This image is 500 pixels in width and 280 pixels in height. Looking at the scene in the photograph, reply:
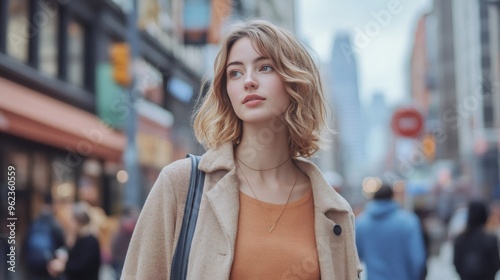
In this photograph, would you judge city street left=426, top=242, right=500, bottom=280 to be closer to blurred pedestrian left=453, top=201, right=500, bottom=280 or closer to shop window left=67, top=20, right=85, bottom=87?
blurred pedestrian left=453, top=201, right=500, bottom=280

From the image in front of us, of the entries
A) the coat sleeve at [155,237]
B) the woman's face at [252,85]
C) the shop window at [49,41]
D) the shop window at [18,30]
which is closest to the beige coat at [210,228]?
the coat sleeve at [155,237]

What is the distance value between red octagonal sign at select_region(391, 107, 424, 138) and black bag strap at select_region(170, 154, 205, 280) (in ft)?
32.9

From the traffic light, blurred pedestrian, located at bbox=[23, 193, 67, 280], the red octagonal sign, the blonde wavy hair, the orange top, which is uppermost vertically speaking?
the traffic light

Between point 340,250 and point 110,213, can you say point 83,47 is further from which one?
point 340,250

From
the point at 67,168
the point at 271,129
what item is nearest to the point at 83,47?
the point at 67,168

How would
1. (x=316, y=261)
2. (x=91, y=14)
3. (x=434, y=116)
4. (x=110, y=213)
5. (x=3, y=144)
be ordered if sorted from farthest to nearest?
(x=434, y=116) → (x=110, y=213) → (x=91, y=14) → (x=3, y=144) → (x=316, y=261)

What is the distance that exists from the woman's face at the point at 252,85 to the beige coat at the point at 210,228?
0.57 ft

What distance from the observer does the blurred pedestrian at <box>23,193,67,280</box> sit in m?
9.55

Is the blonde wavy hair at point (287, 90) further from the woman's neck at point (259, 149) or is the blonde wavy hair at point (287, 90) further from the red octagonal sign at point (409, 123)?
the red octagonal sign at point (409, 123)

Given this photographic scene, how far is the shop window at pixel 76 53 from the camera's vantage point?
2095cm

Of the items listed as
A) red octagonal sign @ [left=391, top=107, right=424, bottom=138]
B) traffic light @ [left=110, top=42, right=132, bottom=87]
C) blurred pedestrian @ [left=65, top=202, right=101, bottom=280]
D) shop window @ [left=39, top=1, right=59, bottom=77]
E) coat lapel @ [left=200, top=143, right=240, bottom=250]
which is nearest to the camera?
coat lapel @ [left=200, top=143, right=240, bottom=250]

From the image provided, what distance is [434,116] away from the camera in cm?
10888

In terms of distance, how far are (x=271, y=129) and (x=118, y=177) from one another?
2227 cm

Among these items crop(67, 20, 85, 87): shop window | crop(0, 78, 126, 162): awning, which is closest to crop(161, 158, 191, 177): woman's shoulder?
crop(0, 78, 126, 162): awning
